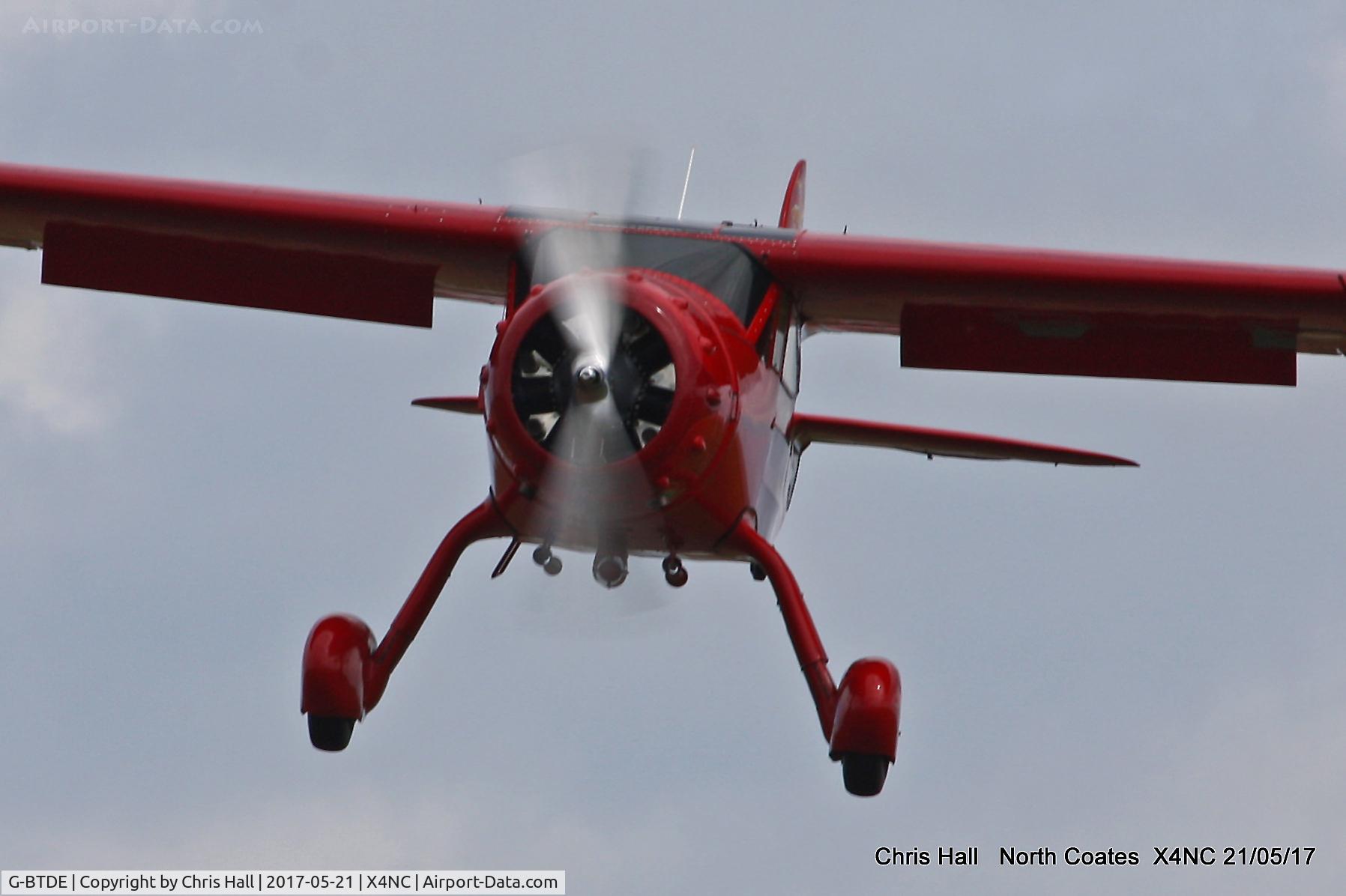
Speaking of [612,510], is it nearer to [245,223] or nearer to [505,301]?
[505,301]

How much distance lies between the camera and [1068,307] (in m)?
14.3

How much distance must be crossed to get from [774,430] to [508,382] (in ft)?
7.64

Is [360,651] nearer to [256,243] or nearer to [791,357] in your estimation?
[256,243]

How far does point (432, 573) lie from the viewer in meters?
13.8

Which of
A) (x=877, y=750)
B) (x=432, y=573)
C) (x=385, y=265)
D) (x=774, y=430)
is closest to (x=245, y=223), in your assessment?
(x=385, y=265)

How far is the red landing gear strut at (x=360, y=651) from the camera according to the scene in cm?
1327

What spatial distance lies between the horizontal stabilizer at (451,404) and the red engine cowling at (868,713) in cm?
382

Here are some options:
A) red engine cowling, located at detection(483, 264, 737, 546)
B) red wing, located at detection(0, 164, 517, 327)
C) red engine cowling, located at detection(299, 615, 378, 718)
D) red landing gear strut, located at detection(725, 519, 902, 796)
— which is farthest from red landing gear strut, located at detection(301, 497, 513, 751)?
red wing, located at detection(0, 164, 517, 327)

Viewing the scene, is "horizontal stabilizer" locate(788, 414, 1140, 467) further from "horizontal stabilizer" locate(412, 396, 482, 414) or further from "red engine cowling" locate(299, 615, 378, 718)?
"red engine cowling" locate(299, 615, 378, 718)

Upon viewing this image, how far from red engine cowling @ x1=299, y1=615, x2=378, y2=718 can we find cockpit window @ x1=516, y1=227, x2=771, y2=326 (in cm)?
224

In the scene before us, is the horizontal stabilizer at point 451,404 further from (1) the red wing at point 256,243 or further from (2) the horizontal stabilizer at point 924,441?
(2) the horizontal stabilizer at point 924,441

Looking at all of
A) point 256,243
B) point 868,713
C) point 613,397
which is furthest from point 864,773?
point 256,243

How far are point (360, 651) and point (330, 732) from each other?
49cm

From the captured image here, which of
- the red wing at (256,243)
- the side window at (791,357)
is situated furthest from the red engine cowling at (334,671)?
the side window at (791,357)
